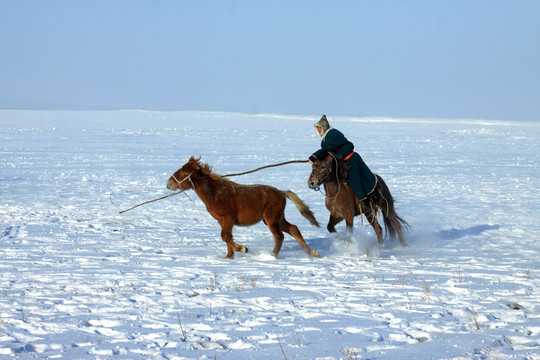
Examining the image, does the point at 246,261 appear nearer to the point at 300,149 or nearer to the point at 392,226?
the point at 392,226

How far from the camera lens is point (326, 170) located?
30.1 feet

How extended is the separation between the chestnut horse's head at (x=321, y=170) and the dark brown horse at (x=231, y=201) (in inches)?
28.9

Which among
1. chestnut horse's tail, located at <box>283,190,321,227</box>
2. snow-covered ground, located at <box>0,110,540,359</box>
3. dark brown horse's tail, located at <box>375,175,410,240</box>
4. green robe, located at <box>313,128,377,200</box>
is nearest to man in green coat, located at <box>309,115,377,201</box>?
green robe, located at <box>313,128,377,200</box>

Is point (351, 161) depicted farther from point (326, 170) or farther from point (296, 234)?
point (296, 234)

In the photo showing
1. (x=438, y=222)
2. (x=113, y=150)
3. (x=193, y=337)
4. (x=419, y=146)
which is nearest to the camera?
(x=193, y=337)

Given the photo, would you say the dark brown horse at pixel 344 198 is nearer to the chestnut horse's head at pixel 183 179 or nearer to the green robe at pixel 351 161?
the green robe at pixel 351 161

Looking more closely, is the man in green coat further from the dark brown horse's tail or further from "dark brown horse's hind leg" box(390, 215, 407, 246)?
"dark brown horse's hind leg" box(390, 215, 407, 246)

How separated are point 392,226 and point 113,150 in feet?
60.2

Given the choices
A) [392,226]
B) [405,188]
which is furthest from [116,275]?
[405,188]

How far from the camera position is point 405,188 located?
17.1m

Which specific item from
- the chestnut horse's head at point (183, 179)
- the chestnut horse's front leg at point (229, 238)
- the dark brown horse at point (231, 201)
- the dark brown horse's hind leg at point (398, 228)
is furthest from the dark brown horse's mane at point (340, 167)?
the chestnut horse's head at point (183, 179)

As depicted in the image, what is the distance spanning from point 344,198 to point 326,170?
1.91 feet

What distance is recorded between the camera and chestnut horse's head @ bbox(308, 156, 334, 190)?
909 centimetres

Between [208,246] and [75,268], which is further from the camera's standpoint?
[208,246]
